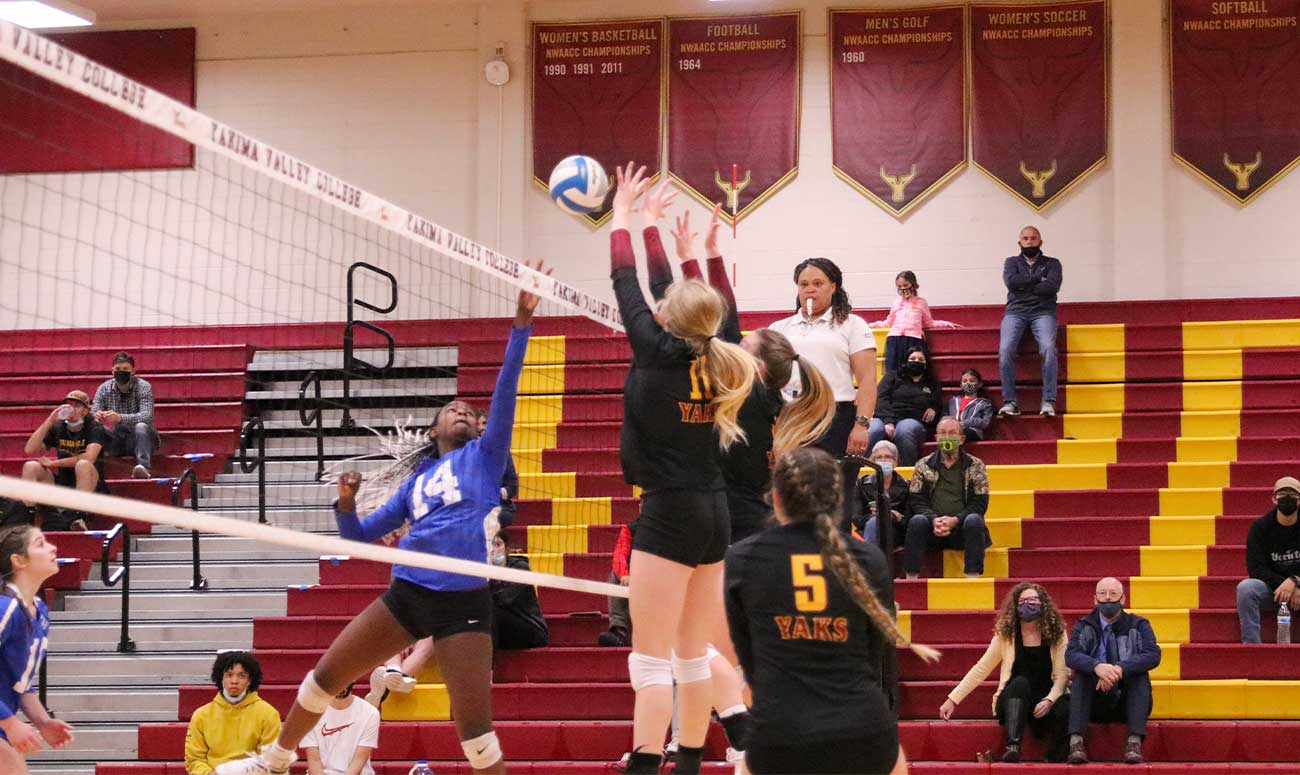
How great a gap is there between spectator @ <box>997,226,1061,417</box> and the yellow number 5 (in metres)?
9.41

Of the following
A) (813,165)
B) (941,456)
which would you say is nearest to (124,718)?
(941,456)

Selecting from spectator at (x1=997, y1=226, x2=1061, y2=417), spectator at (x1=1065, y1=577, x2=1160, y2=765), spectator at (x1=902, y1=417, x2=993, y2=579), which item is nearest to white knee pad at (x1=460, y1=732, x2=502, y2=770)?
spectator at (x1=1065, y1=577, x2=1160, y2=765)

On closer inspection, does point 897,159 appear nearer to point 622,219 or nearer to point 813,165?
point 813,165

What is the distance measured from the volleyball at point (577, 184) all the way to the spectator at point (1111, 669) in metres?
4.80

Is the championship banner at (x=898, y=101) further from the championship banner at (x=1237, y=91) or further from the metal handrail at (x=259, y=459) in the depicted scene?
the metal handrail at (x=259, y=459)

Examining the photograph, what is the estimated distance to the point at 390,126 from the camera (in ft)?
58.2

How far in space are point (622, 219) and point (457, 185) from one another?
11.8 meters

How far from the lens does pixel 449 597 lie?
6449mm

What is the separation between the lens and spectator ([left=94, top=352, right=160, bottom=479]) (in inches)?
552

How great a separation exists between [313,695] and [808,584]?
8.67 ft

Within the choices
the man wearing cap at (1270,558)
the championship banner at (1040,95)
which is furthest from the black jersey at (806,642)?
the championship banner at (1040,95)

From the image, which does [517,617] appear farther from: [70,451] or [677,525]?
[677,525]

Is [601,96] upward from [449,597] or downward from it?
upward

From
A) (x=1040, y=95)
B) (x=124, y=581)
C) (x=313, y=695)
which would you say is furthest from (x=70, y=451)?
(x=1040, y=95)
